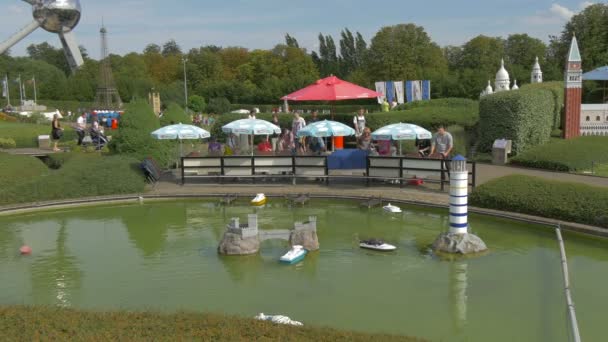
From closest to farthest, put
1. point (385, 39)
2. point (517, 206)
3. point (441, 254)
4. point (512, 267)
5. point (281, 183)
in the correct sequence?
point (512, 267) → point (441, 254) → point (517, 206) → point (281, 183) → point (385, 39)

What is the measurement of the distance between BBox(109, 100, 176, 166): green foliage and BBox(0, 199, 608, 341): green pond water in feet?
18.7

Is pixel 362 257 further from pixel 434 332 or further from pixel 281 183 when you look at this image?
pixel 281 183

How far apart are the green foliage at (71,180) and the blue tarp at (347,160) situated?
19.1 feet

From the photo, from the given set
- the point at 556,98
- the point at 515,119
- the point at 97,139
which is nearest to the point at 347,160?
the point at 515,119

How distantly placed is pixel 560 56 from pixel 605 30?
6890mm

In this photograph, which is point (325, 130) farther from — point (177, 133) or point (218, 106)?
point (218, 106)

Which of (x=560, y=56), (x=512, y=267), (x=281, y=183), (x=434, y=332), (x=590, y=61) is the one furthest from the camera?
(x=560, y=56)

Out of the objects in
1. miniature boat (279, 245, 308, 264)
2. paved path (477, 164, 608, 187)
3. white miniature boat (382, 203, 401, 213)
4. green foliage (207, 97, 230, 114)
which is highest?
green foliage (207, 97, 230, 114)

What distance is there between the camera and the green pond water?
27.7 ft

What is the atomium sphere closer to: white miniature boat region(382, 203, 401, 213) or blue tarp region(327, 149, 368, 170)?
blue tarp region(327, 149, 368, 170)

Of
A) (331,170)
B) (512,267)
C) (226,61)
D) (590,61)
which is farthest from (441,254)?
(226,61)

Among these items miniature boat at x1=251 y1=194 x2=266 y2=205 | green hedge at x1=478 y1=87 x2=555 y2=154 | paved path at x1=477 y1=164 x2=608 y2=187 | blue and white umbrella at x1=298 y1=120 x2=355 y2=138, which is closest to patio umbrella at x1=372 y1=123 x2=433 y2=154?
blue and white umbrella at x1=298 y1=120 x2=355 y2=138

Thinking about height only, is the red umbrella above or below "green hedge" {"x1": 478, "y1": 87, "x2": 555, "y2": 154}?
above

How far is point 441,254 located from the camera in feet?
37.1
